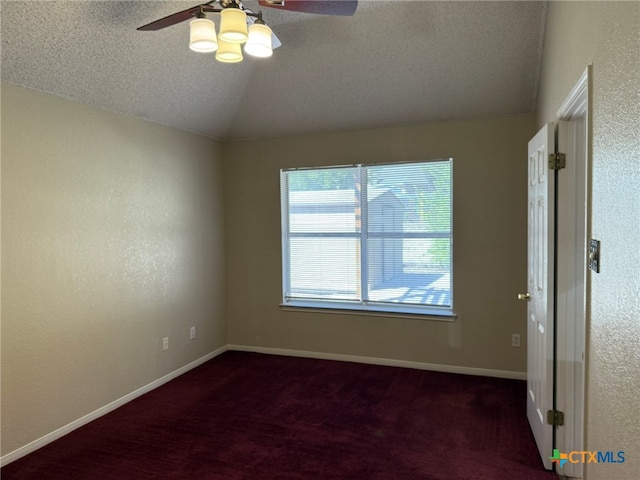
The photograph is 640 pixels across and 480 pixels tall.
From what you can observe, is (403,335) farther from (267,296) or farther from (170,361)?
(170,361)

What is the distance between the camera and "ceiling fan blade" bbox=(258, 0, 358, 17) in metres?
1.84

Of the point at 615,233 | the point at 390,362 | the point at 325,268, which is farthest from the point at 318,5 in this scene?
the point at 390,362

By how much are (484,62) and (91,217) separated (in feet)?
10.6

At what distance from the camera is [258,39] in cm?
194

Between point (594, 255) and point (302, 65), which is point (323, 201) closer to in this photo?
point (302, 65)

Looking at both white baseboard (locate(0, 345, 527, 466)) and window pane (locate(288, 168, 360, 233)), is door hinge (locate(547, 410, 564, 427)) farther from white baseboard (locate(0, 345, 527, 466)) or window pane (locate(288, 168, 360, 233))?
window pane (locate(288, 168, 360, 233))

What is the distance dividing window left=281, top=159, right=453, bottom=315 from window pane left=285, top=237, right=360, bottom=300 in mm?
10

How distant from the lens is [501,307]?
3.90 m

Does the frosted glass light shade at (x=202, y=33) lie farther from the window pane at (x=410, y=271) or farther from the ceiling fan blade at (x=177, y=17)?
the window pane at (x=410, y=271)

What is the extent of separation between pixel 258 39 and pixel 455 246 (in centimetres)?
276

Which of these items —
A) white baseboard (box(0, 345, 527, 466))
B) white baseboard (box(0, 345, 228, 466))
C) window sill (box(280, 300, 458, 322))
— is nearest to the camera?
white baseboard (box(0, 345, 228, 466))

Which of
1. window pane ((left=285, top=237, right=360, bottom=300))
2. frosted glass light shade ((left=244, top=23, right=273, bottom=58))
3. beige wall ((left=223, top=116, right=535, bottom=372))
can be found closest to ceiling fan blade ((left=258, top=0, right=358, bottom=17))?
frosted glass light shade ((left=244, top=23, right=273, bottom=58))

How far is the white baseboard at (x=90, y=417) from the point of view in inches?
106

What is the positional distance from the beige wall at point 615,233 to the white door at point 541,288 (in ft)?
2.51
